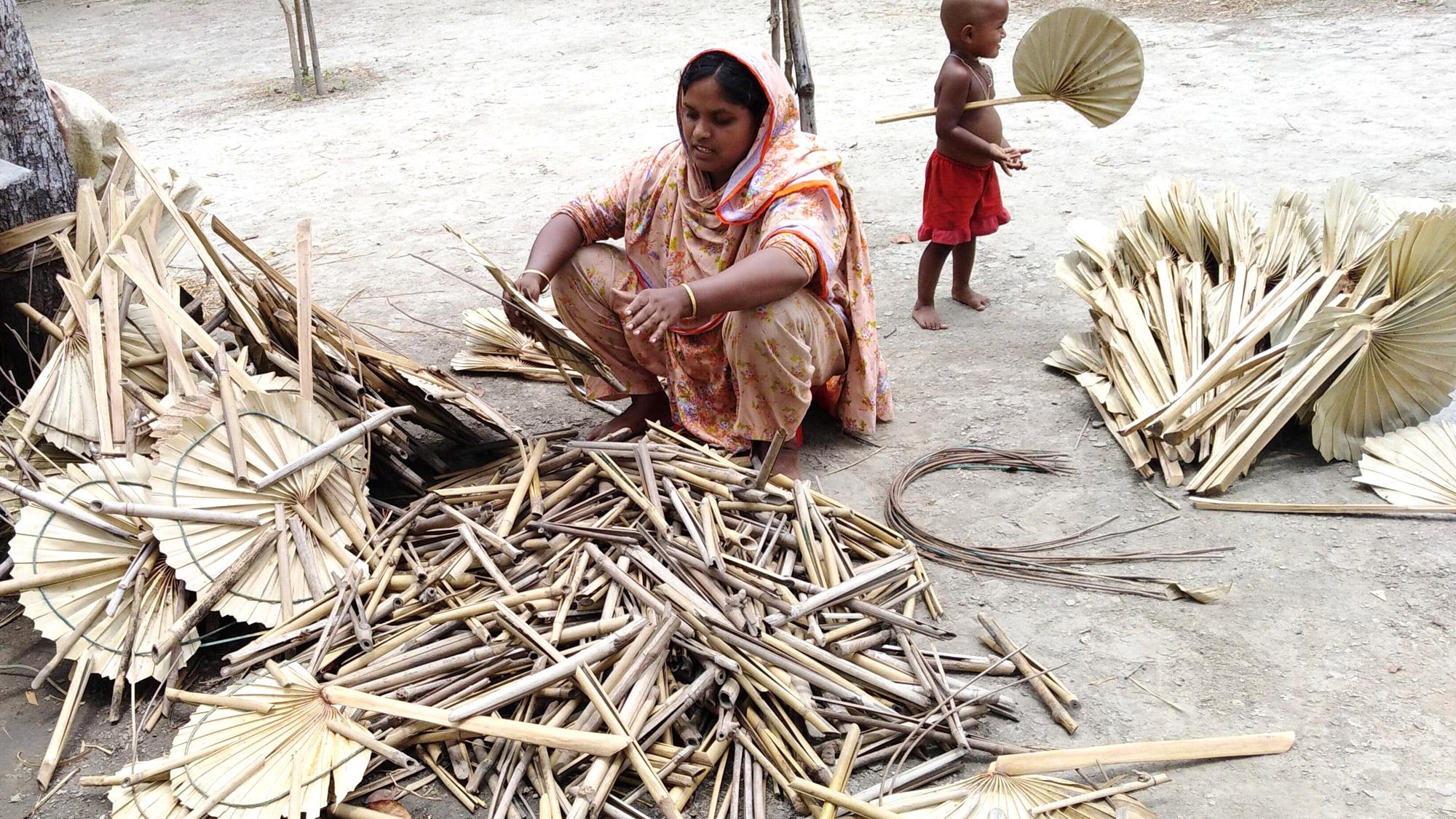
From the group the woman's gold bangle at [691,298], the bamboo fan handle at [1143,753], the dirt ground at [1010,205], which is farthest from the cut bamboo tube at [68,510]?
the bamboo fan handle at [1143,753]

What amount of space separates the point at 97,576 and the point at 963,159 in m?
2.81

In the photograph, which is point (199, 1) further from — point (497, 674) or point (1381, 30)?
point (497, 674)

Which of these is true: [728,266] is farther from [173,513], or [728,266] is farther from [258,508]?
[173,513]

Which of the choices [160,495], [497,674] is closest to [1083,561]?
[497,674]

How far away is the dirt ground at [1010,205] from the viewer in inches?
83.3

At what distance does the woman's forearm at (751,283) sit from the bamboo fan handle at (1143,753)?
1180 millimetres

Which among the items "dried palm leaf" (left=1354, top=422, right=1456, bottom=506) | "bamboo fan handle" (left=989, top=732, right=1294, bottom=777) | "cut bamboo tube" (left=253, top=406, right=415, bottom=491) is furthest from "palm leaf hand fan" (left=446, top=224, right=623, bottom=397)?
"dried palm leaf" (left=1354, top=422, right=1456, bottom=506)

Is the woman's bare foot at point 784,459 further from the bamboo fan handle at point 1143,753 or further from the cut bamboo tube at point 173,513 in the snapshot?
the cut bamboo tube at point 173,513

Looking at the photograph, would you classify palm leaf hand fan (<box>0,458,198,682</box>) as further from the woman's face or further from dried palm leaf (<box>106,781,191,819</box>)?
the woman's face

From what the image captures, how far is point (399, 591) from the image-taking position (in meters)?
2.36

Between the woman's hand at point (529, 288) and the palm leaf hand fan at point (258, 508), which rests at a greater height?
the woman's hand at point (529, 288)

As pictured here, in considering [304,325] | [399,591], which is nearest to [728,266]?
[304,325]

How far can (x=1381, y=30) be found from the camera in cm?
705

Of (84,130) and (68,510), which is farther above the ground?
(84,130)
